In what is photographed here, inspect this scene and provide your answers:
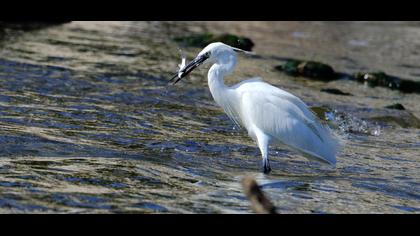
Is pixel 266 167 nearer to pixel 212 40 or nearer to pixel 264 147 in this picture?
pixel 264 147

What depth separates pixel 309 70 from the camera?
15133mm

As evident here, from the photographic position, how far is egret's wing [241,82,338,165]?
7.96 meters

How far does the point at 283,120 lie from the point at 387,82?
785 cm

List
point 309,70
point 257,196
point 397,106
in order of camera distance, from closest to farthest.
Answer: point 257,196 → point 397,106 → point 309,70

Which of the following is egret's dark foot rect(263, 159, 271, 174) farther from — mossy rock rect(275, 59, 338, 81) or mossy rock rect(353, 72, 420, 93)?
mossy rock rect(353, 72, 420, 93)

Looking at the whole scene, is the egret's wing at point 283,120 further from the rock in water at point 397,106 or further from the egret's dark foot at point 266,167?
the rock in water at point 397,106

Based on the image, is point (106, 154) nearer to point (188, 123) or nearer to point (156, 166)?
point (156, 166)

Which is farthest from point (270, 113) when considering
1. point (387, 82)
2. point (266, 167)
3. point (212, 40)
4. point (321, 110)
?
point (212, 40)

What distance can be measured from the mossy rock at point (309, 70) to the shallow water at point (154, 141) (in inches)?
17.6

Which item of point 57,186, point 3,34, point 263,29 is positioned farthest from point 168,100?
point 263,29

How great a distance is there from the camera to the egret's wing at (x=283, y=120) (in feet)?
26.1

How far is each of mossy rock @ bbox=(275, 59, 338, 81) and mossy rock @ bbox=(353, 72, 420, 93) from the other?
0.59 m

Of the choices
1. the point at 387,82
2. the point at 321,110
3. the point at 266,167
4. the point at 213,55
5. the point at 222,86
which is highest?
the point at 213,55
